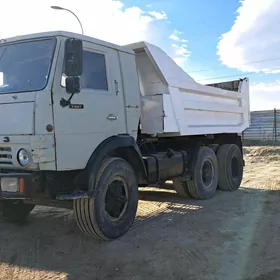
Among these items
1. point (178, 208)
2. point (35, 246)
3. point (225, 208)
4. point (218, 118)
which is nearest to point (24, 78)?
point (35, 246)

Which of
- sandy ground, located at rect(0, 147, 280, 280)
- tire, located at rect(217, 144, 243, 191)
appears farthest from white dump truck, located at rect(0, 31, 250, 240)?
tire, located at rect(217, 144, 243, 191)

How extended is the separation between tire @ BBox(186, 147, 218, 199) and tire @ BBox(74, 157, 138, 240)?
2.50m

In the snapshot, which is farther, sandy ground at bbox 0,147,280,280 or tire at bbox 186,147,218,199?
tire at bbox 186,147,218,199

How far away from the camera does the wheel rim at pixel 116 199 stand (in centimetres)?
514

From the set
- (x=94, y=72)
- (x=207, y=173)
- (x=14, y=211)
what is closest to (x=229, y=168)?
(x=207, y=173)

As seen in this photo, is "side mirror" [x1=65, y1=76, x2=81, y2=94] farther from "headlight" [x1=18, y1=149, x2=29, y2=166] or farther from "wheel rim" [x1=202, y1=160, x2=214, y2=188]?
"wheel rim" [x1=202, y1=160, x2=214, y2=188]

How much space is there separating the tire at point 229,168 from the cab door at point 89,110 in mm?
4008

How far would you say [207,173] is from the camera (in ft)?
27.2

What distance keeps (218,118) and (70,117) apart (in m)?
4.55

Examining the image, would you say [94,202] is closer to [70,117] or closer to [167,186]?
[70,117]

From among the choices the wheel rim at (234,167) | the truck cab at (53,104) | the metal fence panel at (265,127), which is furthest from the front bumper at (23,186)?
the metal fence panel at (265,127)

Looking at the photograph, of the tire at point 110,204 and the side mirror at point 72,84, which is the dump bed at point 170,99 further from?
the side mirror at point 72,84

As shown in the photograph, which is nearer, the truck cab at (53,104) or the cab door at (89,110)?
the truck cab at (53,104)

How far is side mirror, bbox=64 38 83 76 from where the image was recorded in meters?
4.36
